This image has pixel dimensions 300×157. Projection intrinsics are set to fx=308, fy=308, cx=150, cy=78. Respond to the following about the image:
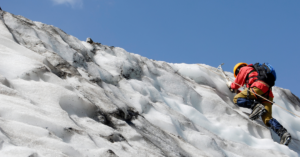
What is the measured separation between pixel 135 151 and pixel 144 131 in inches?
31.7

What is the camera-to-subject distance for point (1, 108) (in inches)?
106

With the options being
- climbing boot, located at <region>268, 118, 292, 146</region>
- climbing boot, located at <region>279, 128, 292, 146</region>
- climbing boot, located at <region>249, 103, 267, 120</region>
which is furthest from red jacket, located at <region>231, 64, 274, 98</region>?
climbing boot, located at <region>279, 128, 292, 146</region>

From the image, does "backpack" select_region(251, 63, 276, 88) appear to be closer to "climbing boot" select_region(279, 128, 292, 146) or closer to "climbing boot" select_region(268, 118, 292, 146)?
"climbing boot" select_region(268, 118, 292, 146)

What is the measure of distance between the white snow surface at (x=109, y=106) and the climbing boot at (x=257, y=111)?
17cm

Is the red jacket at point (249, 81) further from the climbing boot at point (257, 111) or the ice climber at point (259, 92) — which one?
the climbing boot at point (257, 111)

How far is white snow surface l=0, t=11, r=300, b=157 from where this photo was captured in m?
2.75

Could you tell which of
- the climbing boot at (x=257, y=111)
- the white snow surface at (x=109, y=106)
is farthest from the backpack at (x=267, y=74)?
the white snow surface at (x=109, y=106)

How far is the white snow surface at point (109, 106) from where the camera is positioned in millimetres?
2746

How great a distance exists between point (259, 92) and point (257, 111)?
46cm

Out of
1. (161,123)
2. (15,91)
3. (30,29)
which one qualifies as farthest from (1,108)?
(30,29)

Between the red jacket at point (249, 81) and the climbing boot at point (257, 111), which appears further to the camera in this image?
the red jacket at point (249, 81)

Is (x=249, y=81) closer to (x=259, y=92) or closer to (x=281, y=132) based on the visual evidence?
(x=259, y=92)

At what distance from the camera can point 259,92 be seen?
659 cm

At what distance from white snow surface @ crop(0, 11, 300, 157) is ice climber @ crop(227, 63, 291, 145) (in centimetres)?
21
